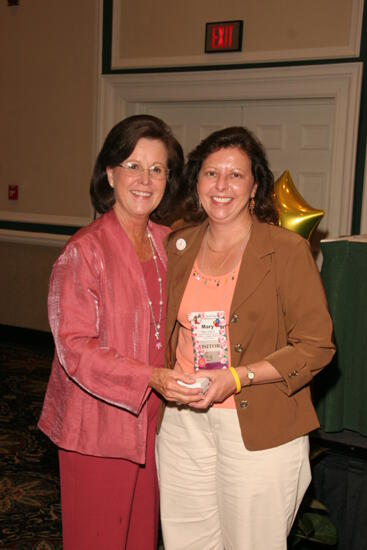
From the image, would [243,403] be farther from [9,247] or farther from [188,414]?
[9,247]

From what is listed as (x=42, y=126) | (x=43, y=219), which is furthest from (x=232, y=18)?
(x=43, y=219)

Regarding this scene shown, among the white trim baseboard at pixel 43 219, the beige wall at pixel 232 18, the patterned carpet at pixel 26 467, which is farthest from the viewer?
the white trim baseboard at pixel 43 219

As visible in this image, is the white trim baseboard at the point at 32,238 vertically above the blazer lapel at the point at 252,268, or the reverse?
the blazer lapel at the point at 252,268

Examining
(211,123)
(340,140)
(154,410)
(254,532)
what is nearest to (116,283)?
(154,410)

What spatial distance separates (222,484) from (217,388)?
13.8 inches

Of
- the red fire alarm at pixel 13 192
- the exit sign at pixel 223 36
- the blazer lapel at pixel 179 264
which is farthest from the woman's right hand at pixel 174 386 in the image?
the red fire alarm at pixel 13 192

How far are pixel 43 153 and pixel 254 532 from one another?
16.4 feet

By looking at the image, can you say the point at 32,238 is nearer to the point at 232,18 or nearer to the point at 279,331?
the point at 232,18

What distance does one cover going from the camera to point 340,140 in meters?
4.63

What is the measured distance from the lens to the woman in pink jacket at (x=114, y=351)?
1.83 m

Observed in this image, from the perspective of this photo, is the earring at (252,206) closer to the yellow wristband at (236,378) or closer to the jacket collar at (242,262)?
the jacket collar at (242,262)

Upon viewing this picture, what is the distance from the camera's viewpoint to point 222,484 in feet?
6.23

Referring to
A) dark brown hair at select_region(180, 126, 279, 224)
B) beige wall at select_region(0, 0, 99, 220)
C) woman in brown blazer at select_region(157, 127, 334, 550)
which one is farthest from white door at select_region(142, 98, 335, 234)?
woman in brown blazer at select_region(157, 127, 334, 550)

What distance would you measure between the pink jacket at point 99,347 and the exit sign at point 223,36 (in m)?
3.40
